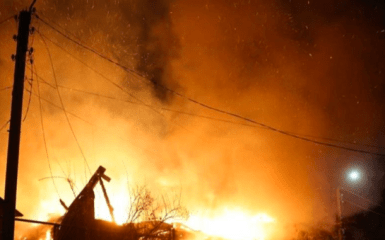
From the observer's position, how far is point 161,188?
3300 centimetres

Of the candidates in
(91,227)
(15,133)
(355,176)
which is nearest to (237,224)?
(355,176)

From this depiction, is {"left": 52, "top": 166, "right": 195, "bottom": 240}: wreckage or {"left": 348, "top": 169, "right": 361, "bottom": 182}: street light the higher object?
{"left": 348, "top": 169, "right": 361, "bottom": 182}: street light

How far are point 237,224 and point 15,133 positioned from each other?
86.3ft

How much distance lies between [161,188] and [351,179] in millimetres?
20429

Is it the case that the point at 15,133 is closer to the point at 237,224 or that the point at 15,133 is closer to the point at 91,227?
the point at 91,227

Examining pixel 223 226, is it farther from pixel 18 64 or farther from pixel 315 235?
pixel 18 64

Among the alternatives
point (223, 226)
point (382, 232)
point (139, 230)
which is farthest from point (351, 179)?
point (139, 230)

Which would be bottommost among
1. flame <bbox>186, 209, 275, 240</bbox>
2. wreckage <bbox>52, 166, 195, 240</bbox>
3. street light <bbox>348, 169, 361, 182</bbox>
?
wreckage <bbox>52, 166, 195, 240</bbox>

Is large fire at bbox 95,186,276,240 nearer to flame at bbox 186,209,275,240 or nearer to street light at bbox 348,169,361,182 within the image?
flame at bbox 186,209,275,240

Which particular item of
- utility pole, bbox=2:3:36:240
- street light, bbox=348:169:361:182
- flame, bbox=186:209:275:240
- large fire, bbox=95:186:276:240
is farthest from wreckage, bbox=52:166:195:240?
street light, bbox=348:169:361:182

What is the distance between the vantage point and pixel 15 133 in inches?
344

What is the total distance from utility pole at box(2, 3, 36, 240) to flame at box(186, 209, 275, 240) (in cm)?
2195

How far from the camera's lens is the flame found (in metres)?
30.7

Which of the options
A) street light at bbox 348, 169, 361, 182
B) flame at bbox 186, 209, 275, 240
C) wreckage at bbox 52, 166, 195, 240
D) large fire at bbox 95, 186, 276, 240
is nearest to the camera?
wreckage at bbox 52, 166, 195, 240
